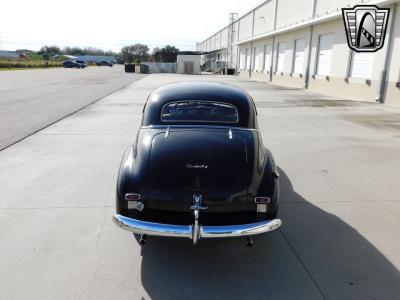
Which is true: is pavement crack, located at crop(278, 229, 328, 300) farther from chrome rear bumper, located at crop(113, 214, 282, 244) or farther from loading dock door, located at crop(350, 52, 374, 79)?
loading dock door, located at crop(350, 52, 374, 79)

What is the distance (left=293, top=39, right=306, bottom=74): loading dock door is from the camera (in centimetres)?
2535

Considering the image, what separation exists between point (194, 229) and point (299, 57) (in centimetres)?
2529

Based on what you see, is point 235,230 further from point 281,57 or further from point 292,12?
point 281,57

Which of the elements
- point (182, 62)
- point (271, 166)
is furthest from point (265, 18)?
point (271, 166)

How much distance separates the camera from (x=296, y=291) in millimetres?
2961

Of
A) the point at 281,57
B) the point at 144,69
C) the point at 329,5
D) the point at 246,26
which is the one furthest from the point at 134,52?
the point at 329,5

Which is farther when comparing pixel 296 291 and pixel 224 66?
pixel 224 66

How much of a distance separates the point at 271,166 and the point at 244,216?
2.35ft

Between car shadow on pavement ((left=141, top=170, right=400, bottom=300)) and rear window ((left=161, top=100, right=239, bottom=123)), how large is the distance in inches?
57.2

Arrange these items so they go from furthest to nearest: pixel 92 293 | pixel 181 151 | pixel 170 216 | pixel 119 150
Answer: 1. pixel 119 150
2. pixel 181 151
3. pixel 170 216
4. pixel 92 293

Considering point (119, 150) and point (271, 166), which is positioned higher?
point (271, 166)

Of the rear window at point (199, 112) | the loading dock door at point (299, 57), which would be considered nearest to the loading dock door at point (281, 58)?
the loading dock door at point (299, 57)

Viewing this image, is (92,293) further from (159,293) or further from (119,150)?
(119,150)

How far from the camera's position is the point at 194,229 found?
3.07 meters
